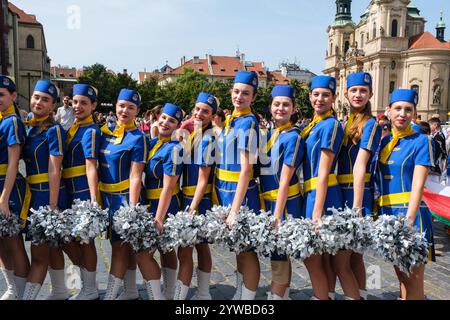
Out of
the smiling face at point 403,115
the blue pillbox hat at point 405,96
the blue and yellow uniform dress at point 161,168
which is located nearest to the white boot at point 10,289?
the blue and yellow uniform dress at point 161,168

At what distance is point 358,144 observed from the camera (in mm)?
4016

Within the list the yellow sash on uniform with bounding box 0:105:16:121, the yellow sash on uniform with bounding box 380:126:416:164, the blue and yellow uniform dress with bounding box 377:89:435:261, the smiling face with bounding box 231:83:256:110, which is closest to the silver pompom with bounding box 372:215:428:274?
the blue and yellow uniform dress with bounding box 377:89:435:261

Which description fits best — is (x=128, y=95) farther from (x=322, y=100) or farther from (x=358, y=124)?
(x=358, y=124)

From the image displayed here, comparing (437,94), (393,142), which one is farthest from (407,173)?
(437,94)

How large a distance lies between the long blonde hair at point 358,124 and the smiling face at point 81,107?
9.26 feet

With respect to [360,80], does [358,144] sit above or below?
below

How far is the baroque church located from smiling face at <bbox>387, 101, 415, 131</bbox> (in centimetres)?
6823

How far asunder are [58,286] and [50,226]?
100 cm

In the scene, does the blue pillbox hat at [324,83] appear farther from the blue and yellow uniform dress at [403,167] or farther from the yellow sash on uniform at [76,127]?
the yellow sash on uniform at [76,127]

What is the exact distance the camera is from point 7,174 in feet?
13.3

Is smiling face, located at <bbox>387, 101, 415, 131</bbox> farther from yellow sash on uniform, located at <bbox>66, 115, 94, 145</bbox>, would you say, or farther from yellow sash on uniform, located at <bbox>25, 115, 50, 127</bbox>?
yellow sash on uniform, located at <bbox>25, 115, 50, 127</bbox>

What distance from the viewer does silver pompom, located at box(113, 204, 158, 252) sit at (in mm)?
3924
